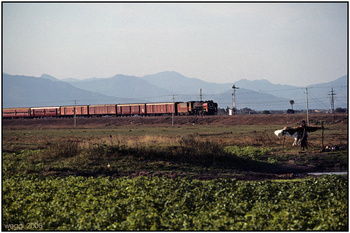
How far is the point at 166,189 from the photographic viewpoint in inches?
682

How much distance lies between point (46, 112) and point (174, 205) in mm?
105199

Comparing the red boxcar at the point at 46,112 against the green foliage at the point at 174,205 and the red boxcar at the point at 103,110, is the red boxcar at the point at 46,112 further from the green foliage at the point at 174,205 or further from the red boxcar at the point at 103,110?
the green foliage at the point at 174,205

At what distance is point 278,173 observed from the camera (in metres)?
26.3

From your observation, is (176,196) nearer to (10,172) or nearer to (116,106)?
(10,172)

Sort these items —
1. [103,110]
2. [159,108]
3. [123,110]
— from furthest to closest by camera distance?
[103,110], [123,110], [159,108]

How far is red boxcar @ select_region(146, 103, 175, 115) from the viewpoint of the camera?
3873 inches

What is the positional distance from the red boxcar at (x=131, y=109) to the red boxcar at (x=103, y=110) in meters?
1.39

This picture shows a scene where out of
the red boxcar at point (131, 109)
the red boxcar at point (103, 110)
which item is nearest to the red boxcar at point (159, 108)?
the red boxcar at point (131, 109)

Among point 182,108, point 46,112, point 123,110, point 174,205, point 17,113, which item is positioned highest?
point 182,108

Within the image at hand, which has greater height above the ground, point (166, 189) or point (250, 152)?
point (250, 152)

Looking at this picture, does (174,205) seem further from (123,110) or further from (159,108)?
(123,110)

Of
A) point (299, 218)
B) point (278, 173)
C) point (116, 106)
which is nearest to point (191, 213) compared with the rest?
point (299, 218)

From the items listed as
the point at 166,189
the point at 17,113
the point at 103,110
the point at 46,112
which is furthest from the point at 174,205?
the point at 17,113

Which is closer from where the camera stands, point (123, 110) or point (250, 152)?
point (250, 152)
